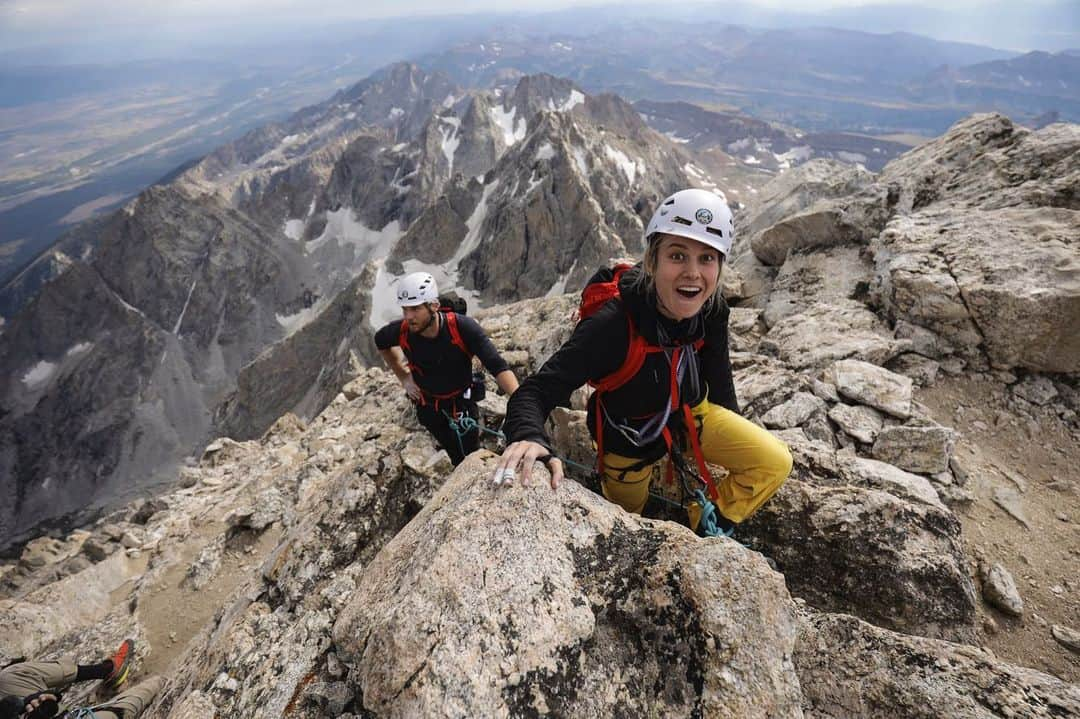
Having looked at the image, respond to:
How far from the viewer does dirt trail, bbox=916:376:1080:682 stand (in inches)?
191

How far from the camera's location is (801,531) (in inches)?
199

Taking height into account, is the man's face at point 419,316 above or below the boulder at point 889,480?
above

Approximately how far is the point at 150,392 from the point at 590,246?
370 ft

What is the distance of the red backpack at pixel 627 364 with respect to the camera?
434 centimetres

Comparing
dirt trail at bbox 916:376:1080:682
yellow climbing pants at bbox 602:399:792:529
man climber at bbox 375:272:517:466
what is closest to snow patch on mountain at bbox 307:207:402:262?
man climber at bbox 375:272:517:466

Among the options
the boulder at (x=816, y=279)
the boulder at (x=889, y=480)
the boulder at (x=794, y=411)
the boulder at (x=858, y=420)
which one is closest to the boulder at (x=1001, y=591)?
the boulder at (x=889, y=480)

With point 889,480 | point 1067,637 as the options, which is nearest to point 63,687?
point 889,480

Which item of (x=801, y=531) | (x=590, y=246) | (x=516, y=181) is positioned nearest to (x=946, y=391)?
(x=801, y=531)

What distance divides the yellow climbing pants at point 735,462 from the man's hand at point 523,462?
1.14 m

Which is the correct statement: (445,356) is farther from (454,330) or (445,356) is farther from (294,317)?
(294,317)

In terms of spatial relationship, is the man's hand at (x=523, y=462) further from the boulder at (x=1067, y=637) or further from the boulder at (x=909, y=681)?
the boulder at (x=1067, y=637)

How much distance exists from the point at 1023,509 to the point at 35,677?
14.8 m

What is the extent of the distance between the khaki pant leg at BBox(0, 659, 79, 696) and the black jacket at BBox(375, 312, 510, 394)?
753cm

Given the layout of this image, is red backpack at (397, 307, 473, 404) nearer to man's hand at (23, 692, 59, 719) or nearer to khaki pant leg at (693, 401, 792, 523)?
khaki pant leg at (693, 401, 792, 523)
